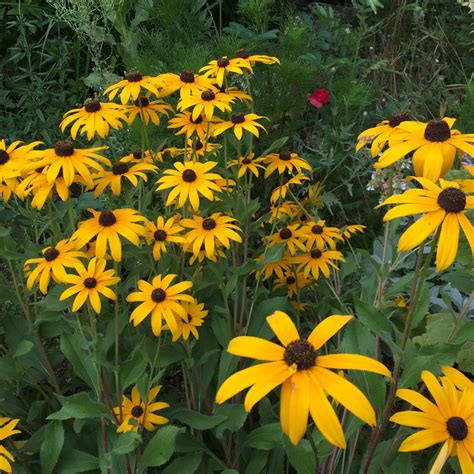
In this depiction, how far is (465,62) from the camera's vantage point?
376 cm

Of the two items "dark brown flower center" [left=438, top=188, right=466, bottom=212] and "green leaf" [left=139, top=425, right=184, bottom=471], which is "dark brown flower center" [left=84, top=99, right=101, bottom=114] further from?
"dark brown flower center" [left=438, top=188, right=466, bottom=212]

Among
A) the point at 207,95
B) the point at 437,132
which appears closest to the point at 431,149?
the point at 437,132

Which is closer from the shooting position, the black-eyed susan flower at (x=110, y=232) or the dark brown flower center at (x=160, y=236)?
the black-eyed susan flower at (x=110, y=232)

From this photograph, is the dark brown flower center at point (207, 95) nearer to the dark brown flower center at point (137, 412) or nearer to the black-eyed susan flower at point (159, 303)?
the black-eyed susan flower at point (159, 303)

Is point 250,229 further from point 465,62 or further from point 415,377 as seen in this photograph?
point 465,62

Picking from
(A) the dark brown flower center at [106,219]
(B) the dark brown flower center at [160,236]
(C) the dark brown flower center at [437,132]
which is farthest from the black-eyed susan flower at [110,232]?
(C) the dark brown flower center at [437,132]

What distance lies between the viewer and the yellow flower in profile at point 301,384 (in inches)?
29.7

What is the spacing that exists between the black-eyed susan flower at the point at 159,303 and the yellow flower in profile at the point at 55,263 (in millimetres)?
163

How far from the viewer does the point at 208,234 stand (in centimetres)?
145

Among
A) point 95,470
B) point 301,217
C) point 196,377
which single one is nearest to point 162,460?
point 196,377

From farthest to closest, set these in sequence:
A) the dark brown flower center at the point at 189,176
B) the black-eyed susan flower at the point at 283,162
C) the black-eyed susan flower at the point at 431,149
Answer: the black-eyed susan flower at the point at 283,162, the dark brown flower center at the point at 189,176, the black-eyed susan flower at the point at 431,149

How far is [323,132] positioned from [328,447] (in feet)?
6.78

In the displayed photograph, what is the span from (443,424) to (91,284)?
76 centimetres

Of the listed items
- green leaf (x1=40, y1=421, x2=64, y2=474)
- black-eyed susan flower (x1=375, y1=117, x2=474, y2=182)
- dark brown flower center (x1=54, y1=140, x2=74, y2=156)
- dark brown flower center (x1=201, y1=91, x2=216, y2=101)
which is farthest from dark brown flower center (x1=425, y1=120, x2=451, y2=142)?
green leaf (x1=40, y1=421, x2=64, y2=474)
